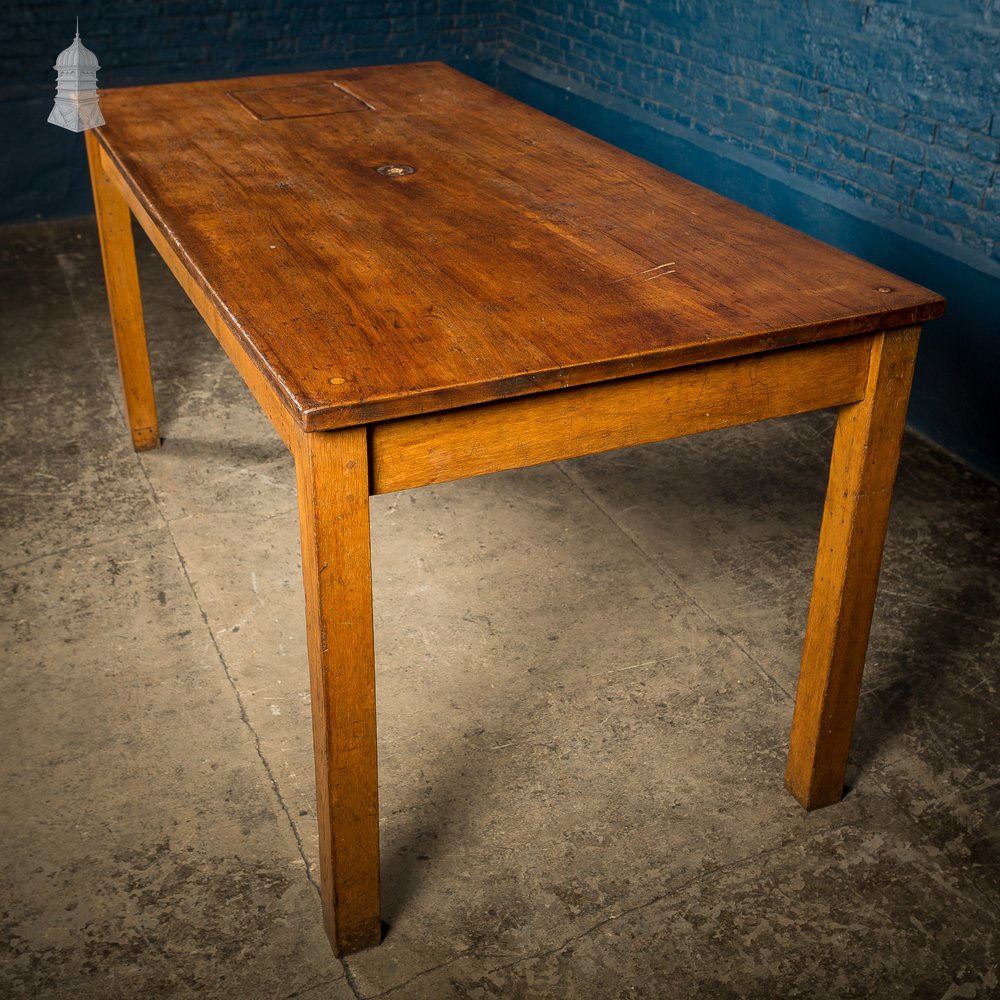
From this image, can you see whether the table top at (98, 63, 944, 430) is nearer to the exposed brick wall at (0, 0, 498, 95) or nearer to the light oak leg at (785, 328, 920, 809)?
the light oak leg at (785, 328, 920, 809)

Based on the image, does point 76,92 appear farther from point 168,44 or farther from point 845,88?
point 168,44

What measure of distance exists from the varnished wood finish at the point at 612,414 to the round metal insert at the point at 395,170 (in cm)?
94

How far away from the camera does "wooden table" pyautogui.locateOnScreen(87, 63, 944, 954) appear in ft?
4.89

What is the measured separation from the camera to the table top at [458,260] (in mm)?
1514

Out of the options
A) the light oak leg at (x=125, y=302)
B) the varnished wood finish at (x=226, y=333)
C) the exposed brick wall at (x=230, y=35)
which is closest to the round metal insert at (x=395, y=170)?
the varnished wood finish at (x=226, y=333)

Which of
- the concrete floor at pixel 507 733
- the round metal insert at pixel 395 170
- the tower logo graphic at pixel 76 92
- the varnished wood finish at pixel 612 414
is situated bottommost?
the concrete floor at pixel 507 733

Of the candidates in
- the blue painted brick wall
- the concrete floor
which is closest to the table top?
the concrete floor

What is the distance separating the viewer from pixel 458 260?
72.5 inches

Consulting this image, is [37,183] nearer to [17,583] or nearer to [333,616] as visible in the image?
[17,583]

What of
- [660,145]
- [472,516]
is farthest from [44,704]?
[660,145]

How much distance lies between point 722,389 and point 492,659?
3.20 feet

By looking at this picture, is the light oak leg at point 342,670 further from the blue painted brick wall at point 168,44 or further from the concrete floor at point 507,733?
the blue painted brick wall at point 168,44

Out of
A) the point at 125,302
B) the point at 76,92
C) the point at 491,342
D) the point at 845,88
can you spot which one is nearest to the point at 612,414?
the point at 491,342

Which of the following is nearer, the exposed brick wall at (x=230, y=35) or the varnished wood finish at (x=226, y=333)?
the varnished wood finish at (x=226, y=333)
